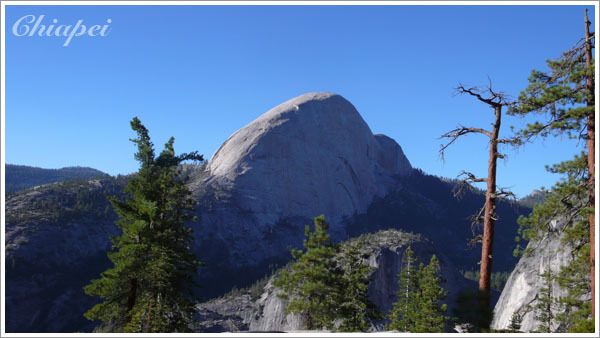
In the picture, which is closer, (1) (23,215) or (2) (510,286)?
(2) (510,286)

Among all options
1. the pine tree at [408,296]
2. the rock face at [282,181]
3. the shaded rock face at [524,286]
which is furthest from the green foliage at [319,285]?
the rock face at [282,181]

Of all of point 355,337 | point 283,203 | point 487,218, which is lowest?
point 355,337

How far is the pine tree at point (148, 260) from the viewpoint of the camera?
21.9 metres

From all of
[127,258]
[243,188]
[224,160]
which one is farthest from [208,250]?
[127,258]

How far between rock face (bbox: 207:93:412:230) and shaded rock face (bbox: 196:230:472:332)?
2008 inches

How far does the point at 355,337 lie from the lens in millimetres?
14359

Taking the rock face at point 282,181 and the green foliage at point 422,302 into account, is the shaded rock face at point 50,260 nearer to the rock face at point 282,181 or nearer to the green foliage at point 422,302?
the rock face at point 282,181

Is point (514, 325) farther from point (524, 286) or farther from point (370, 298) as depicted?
point (524, 286)

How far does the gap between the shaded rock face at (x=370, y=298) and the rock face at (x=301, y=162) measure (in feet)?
167

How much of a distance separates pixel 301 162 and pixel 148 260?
399 ft

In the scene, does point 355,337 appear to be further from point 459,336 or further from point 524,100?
point 524,100

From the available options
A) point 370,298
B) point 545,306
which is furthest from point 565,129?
point 370,298

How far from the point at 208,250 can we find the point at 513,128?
11142 centimetres

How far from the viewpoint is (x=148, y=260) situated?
2388 cm
